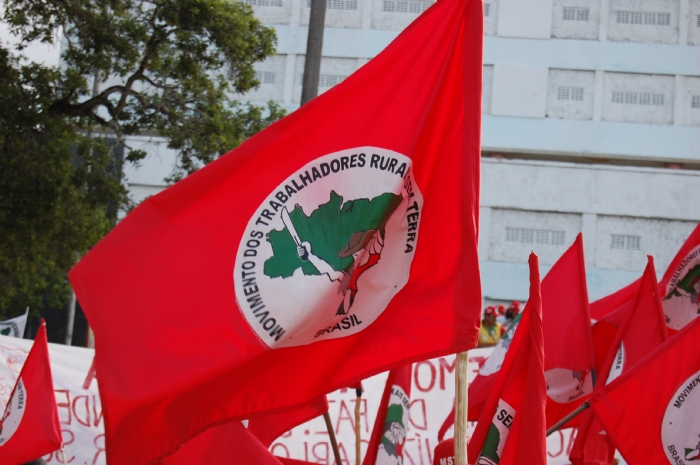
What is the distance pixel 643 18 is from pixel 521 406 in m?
25.3

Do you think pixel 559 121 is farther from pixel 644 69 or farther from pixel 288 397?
pixel 288 397

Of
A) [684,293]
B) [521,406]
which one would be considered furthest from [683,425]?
[684,293]

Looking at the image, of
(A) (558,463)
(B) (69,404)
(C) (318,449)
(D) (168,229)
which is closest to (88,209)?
(B) (69,404)

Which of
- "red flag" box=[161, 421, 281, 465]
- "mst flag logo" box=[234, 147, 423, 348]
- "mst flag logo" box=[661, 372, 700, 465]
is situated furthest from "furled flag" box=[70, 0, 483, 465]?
"mst flag logo" box=[661, 372, 700, 465]

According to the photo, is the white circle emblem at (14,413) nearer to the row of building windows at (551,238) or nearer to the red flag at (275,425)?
the red flag at (275,425)

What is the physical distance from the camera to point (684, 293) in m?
6.21

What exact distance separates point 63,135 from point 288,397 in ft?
25.5

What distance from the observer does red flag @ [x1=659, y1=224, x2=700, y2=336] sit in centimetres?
614

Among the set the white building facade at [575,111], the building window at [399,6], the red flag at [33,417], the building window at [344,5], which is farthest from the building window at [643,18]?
the red flag at [33,417]

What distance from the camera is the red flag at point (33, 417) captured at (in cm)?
662

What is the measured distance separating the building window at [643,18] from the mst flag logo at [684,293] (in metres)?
22.3

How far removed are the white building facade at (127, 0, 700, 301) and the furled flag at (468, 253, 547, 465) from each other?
2179cm

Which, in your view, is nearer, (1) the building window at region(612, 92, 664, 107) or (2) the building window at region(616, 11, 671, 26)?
(1) the building window at region(612, 92, 664, 107)

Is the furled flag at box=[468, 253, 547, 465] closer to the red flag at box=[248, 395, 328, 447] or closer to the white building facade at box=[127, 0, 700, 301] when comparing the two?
the red flag at box=[248, 395, 328, 447]
